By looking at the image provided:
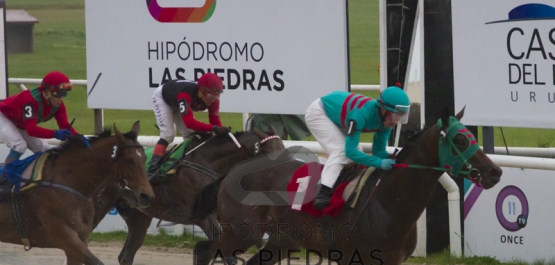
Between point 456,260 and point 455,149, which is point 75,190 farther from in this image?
point 456,260

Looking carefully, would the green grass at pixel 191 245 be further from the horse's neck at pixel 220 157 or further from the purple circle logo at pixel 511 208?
the horse's neck at pixel 220 157

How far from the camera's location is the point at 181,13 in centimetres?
972

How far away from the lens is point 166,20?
9.81 meters

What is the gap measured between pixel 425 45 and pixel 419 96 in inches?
19.0

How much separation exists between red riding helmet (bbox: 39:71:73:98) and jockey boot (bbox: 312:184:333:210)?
2273 mm

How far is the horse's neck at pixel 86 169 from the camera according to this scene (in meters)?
7.10

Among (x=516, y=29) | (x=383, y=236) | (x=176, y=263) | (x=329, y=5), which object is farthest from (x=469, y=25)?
(x=176, y=263)

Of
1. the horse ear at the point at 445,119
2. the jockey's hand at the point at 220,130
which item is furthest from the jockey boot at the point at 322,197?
the jockey's hand at the point at 220,130

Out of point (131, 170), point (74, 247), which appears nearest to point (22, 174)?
point (74, 247)

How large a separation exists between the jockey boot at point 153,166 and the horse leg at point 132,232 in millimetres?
366

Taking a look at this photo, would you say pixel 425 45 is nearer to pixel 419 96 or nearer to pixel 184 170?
pixel 419 96

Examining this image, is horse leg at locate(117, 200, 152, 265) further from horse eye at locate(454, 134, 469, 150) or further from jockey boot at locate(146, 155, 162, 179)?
horse eye at locate(454, 134, 469, 150)

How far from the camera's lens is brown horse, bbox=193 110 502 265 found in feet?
19.5

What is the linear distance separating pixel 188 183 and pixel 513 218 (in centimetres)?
278
